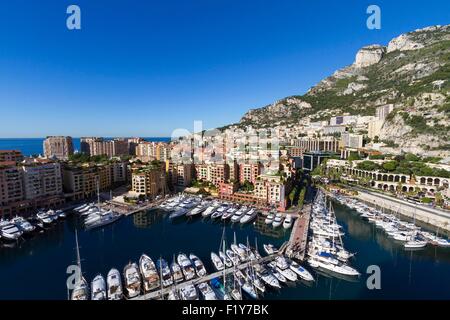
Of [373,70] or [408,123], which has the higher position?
[373,70]

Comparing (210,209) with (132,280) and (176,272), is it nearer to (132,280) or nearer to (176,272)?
(176,272)

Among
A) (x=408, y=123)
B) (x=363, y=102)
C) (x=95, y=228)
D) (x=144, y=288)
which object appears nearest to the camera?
(x=144, y=288)

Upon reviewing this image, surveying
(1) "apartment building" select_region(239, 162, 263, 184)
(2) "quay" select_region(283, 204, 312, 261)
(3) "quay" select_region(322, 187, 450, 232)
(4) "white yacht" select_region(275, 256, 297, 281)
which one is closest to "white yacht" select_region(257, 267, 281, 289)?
(4) "white yacht" select_region(275, 256, 297, 281)

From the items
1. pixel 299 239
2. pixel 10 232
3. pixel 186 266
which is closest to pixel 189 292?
pixel 186 266

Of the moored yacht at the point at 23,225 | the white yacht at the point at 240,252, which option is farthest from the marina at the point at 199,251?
the white yacht at the point at 240,252
